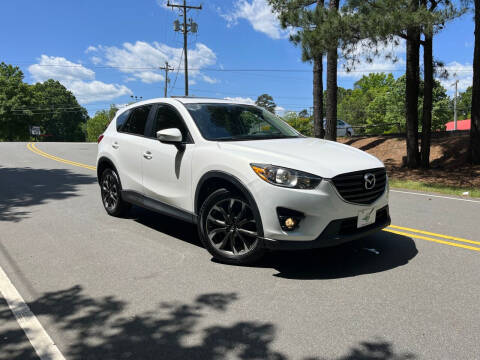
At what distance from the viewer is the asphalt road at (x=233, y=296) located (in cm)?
274

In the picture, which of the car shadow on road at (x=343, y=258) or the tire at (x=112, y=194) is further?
the tire at (x=112, y=194)

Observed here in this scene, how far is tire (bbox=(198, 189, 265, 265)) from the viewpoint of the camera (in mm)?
4066

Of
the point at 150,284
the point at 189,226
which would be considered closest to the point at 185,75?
the point at 189,226

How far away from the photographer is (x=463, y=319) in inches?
123

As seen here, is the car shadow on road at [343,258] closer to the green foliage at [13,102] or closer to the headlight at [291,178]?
the headlight at [291,178]

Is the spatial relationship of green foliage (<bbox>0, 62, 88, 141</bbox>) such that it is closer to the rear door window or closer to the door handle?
the rear door window

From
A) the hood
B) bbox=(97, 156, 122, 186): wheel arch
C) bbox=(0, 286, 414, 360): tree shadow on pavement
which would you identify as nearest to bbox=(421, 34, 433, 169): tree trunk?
the hood

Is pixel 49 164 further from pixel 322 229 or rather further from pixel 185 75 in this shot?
pixel 185 75

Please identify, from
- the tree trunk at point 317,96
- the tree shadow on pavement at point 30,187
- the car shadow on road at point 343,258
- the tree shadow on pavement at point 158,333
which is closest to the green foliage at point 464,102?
the tree trunk at point 317,96

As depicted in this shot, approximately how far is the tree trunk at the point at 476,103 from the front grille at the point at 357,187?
11901 millimetres

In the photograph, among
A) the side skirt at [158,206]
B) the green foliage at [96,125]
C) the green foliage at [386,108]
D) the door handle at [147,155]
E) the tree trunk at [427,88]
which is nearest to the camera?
the side skirt at [158,206]

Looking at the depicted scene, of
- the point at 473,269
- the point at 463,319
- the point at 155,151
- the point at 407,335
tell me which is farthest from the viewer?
the point at 155,151

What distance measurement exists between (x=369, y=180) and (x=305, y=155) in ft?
2.40

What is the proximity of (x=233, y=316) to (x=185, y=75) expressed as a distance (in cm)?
3217
